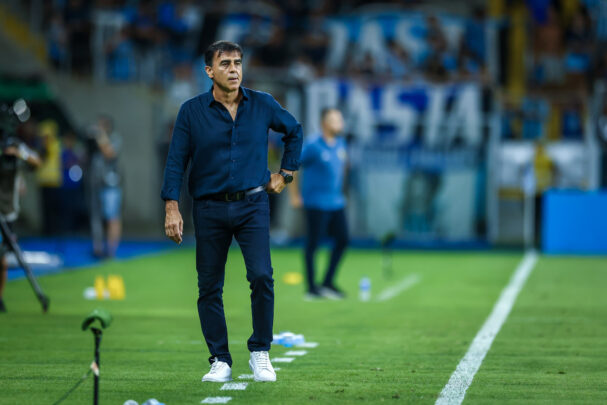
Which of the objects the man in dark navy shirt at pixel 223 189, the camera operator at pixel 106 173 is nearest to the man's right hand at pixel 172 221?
the man in dark navy shirt at pixel 223 189

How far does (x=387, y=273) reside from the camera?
16844 mm

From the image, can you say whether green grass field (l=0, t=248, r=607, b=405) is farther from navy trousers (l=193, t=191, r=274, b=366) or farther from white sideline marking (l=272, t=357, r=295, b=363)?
navy trousers (l=193, t=191, r=274, b=366)

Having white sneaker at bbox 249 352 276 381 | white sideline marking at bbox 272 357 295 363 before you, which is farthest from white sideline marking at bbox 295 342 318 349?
white sneaker at bbox 249 352 276 381

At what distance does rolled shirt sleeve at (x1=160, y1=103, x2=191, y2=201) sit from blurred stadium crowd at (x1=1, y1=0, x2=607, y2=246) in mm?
18109

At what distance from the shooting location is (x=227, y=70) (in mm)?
6934

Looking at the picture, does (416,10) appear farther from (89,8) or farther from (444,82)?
(89,8)

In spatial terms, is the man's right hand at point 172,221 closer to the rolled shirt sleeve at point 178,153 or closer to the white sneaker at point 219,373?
the rolled shirt sleeve at point 178,153

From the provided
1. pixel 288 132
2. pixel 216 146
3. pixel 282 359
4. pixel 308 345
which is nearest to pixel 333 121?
pixel 308 345

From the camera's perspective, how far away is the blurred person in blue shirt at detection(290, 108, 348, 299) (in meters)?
12.7

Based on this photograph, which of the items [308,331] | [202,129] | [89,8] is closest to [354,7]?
[89,8]

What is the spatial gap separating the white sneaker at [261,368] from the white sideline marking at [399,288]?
5.98 meters

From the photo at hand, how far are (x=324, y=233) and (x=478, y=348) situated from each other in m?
4.45

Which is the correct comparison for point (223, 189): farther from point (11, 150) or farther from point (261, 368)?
point (11, 150)

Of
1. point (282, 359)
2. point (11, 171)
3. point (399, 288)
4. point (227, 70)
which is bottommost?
point (399, 288)
